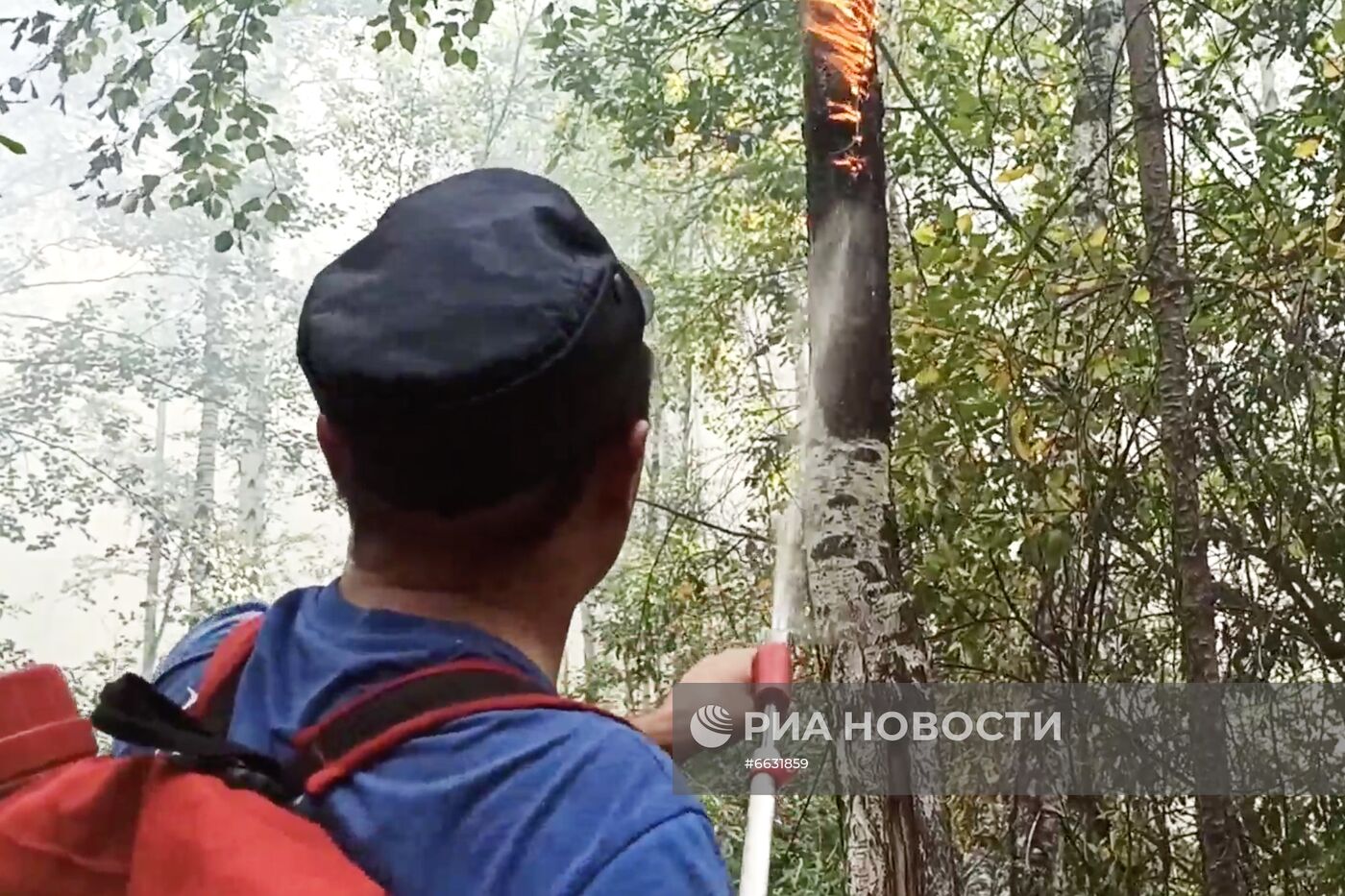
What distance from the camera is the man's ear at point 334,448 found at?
467mm

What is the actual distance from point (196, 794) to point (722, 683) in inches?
14.0

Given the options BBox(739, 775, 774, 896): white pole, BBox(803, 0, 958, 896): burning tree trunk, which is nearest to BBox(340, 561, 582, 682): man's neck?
BBox(739, 775, 774, 896): white pole

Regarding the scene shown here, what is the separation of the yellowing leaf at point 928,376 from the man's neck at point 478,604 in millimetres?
541

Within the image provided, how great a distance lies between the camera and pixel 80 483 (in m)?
1.21

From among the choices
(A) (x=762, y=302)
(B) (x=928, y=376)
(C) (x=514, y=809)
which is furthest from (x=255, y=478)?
(C) (x=514, y=809)

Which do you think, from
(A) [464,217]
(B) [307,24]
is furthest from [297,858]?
(B) [307,24]

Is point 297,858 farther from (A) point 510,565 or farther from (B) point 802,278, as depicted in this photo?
(B) point 802,278

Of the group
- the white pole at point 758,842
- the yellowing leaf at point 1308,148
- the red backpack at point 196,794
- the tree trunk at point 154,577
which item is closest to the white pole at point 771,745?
the white pole at point 758,842

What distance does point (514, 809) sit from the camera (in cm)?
41

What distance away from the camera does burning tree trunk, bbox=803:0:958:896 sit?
96 cm

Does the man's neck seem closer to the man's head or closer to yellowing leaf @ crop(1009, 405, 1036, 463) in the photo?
the man's head

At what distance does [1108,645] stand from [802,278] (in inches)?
14.8

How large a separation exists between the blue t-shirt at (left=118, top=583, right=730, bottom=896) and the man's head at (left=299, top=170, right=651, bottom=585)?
0.18 feet

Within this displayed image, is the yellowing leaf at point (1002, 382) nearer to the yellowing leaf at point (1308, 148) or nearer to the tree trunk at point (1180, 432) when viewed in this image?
the tree trunk at point (1180, 432)
